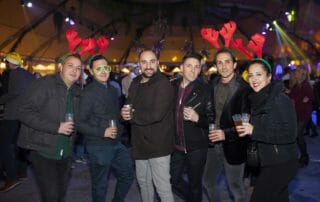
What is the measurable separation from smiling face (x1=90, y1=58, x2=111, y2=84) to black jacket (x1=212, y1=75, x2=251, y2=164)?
151cm

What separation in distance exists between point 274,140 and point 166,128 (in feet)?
4.00

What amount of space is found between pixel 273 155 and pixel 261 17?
33125 millimetres

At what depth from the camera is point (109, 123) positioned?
4.17 meters

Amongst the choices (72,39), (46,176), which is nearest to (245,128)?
(46,176)

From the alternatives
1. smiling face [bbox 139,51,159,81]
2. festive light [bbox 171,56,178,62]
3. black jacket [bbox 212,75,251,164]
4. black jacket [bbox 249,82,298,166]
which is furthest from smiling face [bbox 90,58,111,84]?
festive light [bbox 171,56,178,62]

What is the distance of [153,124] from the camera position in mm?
3982

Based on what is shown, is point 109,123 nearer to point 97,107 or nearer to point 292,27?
point 97,107

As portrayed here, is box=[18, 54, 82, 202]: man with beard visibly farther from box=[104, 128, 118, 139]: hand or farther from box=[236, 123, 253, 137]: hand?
box=[236, 123, 253, 137]: hand

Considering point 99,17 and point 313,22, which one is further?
point 99,17

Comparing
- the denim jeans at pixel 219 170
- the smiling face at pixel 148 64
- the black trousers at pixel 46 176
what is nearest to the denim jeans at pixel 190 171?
the denim jeans at pixel 219 170

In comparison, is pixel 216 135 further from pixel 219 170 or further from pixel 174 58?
pixel 174 58

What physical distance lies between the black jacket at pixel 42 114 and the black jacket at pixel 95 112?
0.35 meters

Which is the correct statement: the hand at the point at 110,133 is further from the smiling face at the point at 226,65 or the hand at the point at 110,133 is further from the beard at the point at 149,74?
the smiling face at the point at 226,65

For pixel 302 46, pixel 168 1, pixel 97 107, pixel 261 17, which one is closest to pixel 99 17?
pixel 168 1
